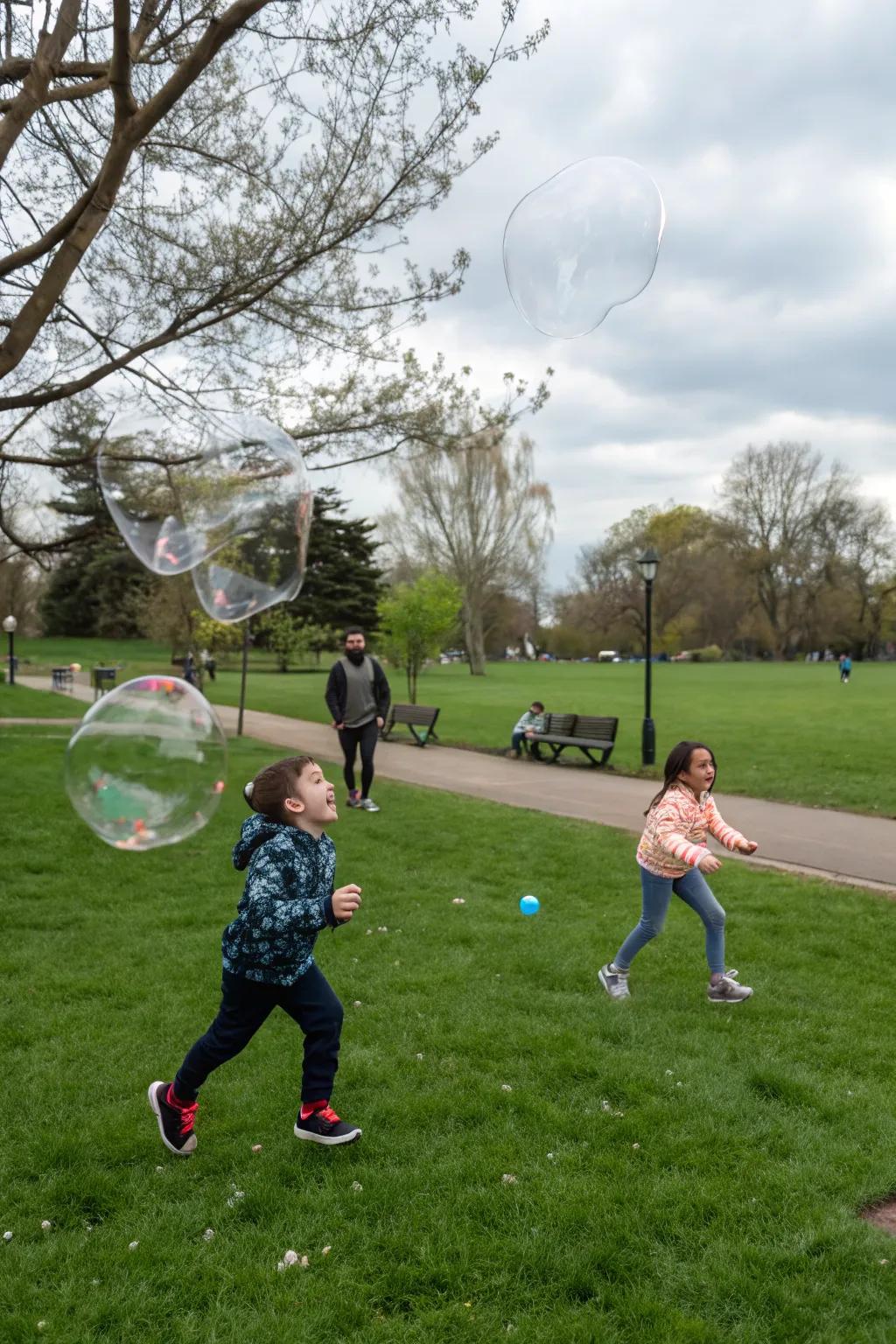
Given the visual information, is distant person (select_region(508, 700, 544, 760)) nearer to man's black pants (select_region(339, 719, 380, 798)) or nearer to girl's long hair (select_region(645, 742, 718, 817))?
man's black pants (select_region(339, 719, 380, 798))

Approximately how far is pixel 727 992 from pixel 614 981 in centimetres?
59

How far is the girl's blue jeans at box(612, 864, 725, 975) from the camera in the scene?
5027 millimetres

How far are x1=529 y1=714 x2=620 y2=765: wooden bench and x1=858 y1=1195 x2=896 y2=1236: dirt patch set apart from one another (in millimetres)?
11714

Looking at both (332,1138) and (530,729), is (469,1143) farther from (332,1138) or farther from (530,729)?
(530,729)

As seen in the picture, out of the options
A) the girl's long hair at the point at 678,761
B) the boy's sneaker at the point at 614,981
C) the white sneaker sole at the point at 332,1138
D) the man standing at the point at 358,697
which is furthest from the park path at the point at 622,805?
the white sneaker sole at the point at 332,1138

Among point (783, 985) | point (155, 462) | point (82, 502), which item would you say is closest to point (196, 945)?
point (783, 985)

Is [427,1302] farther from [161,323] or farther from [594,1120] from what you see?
[161,323]

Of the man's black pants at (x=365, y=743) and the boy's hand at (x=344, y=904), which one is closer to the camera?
the boy's hand at (x=344, y=904)

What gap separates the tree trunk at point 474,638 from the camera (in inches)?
2239

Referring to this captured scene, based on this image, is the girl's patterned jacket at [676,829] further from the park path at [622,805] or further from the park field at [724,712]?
the park field at [724,712]

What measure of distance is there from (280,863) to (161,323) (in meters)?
8.03

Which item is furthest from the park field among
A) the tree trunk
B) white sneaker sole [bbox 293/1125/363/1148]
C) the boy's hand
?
the boy's hand

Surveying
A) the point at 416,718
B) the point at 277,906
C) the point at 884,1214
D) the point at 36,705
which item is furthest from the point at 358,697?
the point at 36,705

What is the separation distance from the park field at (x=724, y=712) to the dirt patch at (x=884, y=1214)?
831 cm
